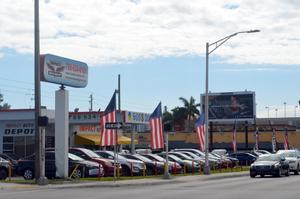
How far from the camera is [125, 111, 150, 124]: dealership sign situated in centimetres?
4662

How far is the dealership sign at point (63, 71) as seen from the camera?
30.0m

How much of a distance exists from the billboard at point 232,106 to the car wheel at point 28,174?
51373 mm

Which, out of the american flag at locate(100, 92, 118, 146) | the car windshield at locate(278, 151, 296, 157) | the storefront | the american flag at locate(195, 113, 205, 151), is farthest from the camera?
the storefront

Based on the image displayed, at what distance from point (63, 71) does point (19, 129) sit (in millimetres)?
19224

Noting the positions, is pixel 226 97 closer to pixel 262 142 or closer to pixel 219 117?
pixel 219 117

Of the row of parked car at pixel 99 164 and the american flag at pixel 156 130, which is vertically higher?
the american flag at pixel 156 130

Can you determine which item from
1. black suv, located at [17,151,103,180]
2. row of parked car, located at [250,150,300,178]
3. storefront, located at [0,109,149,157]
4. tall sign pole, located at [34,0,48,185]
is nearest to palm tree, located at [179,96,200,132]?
storefront, located at [0,109,149,157]

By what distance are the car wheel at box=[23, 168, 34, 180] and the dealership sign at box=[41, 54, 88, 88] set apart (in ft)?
15.9

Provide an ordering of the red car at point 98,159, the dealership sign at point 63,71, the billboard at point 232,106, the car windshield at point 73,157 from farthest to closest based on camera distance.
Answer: the billboard at point 232,106
the red car at point 98,159
the car windshield at point 73,157
the dealership sign at point 63,71

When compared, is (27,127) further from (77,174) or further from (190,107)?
(190,107)

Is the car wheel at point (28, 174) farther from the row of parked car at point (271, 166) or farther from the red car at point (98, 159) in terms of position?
the row of parked car at point (271, 166)

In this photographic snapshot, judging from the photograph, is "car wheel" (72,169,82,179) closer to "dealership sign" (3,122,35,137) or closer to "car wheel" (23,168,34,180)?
"car wheel" (23,168,34,180)

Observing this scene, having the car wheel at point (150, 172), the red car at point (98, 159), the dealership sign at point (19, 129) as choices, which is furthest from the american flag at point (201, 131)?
the dealership sign at point (19, 129)

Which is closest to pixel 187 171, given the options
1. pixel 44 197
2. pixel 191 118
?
pixel 44 197
